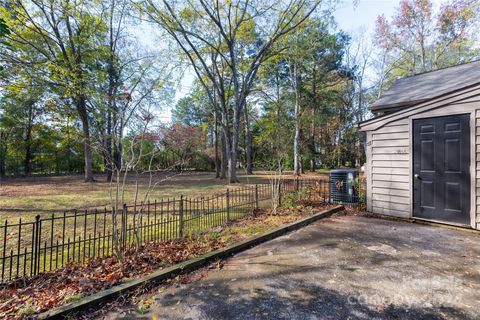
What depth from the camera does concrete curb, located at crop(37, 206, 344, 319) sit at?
2213mm

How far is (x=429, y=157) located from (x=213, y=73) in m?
15.4

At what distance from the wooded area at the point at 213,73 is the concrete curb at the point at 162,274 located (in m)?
4.75

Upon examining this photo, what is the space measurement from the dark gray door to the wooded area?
427 centimetres

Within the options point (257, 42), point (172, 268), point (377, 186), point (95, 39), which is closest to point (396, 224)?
point (377, 186)

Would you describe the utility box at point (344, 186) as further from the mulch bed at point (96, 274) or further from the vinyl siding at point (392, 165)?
the mulch bed at point (96, 274)

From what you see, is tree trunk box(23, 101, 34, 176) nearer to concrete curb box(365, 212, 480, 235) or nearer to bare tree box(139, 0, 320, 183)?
bare tree box(139, 0, 320, 183)

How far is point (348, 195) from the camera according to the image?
6855 millimetres

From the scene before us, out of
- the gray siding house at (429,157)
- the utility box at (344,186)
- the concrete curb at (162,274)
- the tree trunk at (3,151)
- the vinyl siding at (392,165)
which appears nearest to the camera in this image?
the concrete curb at (162,274)

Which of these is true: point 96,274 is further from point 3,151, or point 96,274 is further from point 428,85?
point 3,151

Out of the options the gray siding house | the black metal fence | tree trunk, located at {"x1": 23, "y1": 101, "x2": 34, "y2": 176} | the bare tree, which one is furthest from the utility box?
tree trunk, located at {"x1": 23, "y1": 101, "x2": 34, "y2": 176}

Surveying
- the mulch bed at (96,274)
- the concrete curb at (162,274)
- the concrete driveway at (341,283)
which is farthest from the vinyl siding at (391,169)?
the mulch bed at (96,274)

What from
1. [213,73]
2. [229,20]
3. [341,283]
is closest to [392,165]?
[341,283]

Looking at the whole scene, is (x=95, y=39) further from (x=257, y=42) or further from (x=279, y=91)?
(x=279, y=91)

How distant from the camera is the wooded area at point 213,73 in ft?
42.6
